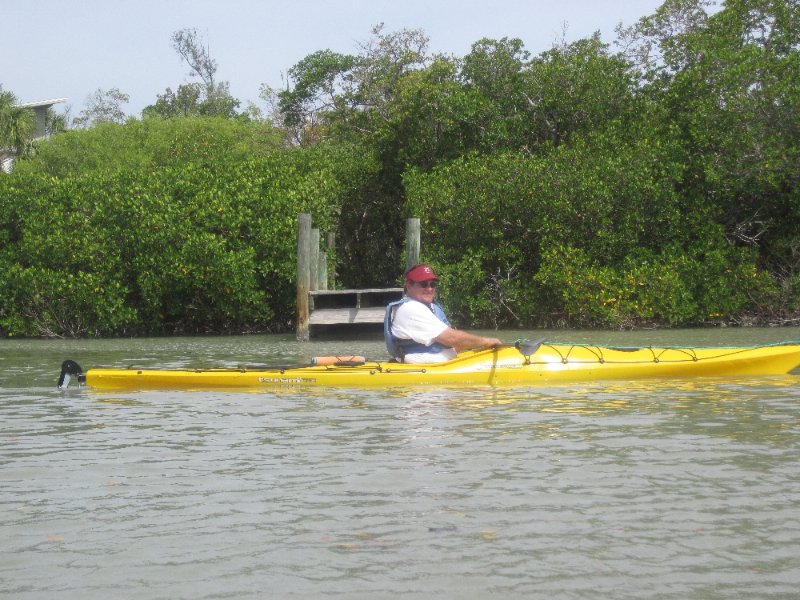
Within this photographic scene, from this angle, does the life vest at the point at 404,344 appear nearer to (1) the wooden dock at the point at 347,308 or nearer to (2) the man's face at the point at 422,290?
(2) the man's face at the point at 422,290

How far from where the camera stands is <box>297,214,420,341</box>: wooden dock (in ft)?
58.6

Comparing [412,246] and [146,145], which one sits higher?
[146,145]

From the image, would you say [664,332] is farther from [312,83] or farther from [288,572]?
[312,83]

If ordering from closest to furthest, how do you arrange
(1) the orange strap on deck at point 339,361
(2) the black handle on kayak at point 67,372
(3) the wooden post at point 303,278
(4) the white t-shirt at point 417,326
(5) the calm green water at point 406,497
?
(5) the calm green water at point 406,497, (4) the white t-shirt at point 417,326, (1) the orange strap on deck at point 339,361, (2) the black handle on kayak at point 67,372, (3) the wooden post at point 303,278

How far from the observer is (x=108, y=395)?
977 centimetres

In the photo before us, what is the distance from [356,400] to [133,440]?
241 cm

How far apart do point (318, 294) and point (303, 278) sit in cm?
61

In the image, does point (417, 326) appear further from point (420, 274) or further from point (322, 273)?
point (322, 273)

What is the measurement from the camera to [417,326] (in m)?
9.59

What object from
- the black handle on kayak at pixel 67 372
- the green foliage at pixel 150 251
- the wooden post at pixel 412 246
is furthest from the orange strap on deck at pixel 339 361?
the green foliage at pixel 150 251

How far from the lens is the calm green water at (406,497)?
3.90m

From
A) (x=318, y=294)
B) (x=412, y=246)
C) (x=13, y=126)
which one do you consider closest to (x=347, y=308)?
(x=318, y=294)

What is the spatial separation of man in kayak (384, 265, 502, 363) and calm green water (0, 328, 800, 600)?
65 cm

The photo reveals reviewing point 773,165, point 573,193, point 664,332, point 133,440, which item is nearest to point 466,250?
point 573,193
